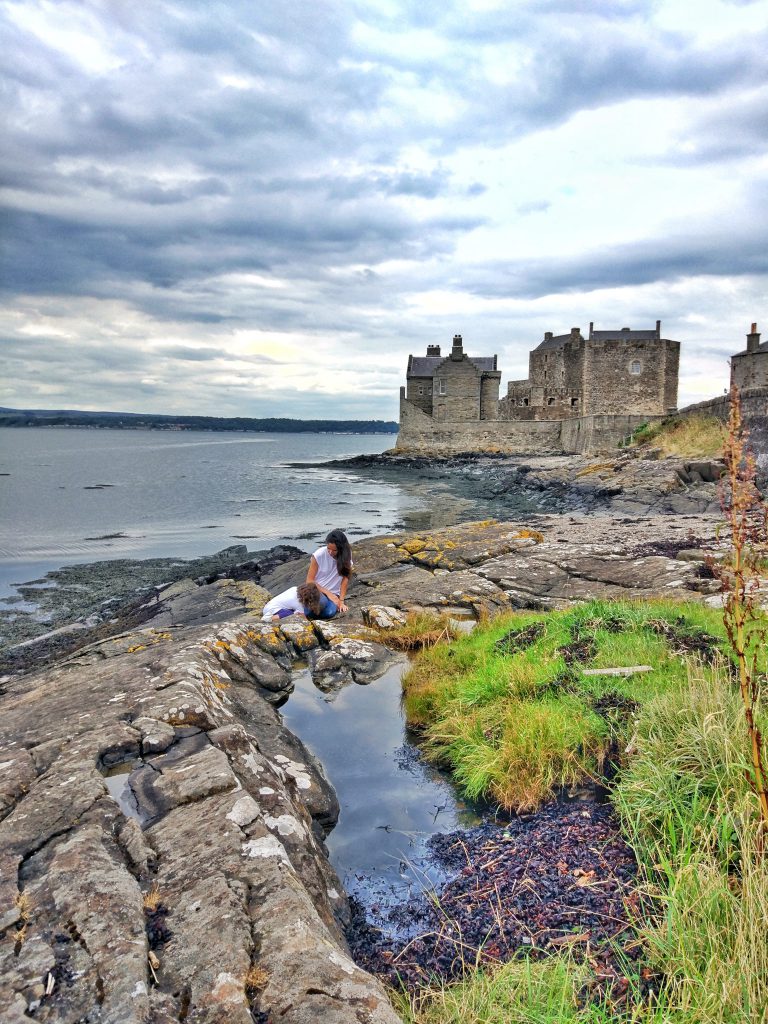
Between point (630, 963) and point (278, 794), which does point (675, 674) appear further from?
point (278, 794)

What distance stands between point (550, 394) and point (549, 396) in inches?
8.4

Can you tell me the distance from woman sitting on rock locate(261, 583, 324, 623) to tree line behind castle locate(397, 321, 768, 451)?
42.2 m

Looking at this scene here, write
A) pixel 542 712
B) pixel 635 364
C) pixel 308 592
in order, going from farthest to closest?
pixel 635 364
pixel 308 592
pixel 542 712

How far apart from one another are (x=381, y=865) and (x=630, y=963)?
171 cm

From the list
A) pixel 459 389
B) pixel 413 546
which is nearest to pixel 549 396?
pixel 459 389

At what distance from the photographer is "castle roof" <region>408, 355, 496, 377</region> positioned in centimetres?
7125

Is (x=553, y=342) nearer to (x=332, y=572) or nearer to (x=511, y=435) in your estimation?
(x=511, y=435)

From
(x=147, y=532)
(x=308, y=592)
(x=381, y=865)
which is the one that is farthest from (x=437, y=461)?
(x=381, y=865)

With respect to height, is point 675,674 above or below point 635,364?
below

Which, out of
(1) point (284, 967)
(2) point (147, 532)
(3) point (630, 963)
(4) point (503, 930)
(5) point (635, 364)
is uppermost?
(5) point (635, 364)

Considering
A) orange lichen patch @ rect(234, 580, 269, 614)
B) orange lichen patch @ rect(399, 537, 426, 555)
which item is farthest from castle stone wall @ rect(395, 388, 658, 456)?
orange lichen patch @ rect(234, 580, 269, 614)

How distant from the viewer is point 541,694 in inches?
220

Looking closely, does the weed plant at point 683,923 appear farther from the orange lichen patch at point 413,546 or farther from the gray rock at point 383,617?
the orange lichen patch at point 413,546

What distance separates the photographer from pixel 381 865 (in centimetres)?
411
